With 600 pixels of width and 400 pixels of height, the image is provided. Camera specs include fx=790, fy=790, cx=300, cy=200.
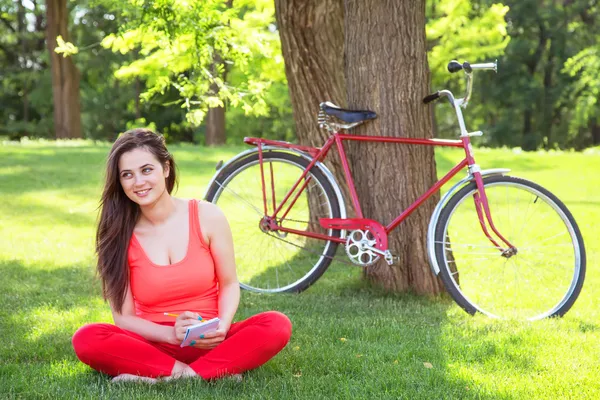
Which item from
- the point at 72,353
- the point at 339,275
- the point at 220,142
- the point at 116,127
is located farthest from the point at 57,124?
the point at 72,353

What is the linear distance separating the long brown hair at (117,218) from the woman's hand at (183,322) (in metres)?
0.34

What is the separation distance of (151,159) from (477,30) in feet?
58.6

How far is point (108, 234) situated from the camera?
3469 millimetres

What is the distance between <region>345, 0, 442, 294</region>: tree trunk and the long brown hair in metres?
1.80

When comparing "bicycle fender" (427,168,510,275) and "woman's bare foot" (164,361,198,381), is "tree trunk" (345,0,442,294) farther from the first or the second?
"woman's bare foot" (164,361,198,381)

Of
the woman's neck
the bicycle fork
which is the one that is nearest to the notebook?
the woman's neck

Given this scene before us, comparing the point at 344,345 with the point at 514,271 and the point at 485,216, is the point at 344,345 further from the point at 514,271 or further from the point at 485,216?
the point at 514,271

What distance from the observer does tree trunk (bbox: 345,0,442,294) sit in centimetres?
489

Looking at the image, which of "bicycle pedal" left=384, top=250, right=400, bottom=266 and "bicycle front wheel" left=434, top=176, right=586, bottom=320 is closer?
"bicycle front wheel" left=434, top=176, right=586, bottom=320

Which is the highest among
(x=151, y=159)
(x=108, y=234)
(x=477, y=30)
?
(x=477, y=30)

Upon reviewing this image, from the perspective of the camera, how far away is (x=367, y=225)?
4.74 metres

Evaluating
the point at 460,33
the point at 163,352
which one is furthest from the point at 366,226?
the point at 460,33

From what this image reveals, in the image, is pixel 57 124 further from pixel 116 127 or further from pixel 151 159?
pixel 151 159

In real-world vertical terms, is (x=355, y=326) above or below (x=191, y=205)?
below
